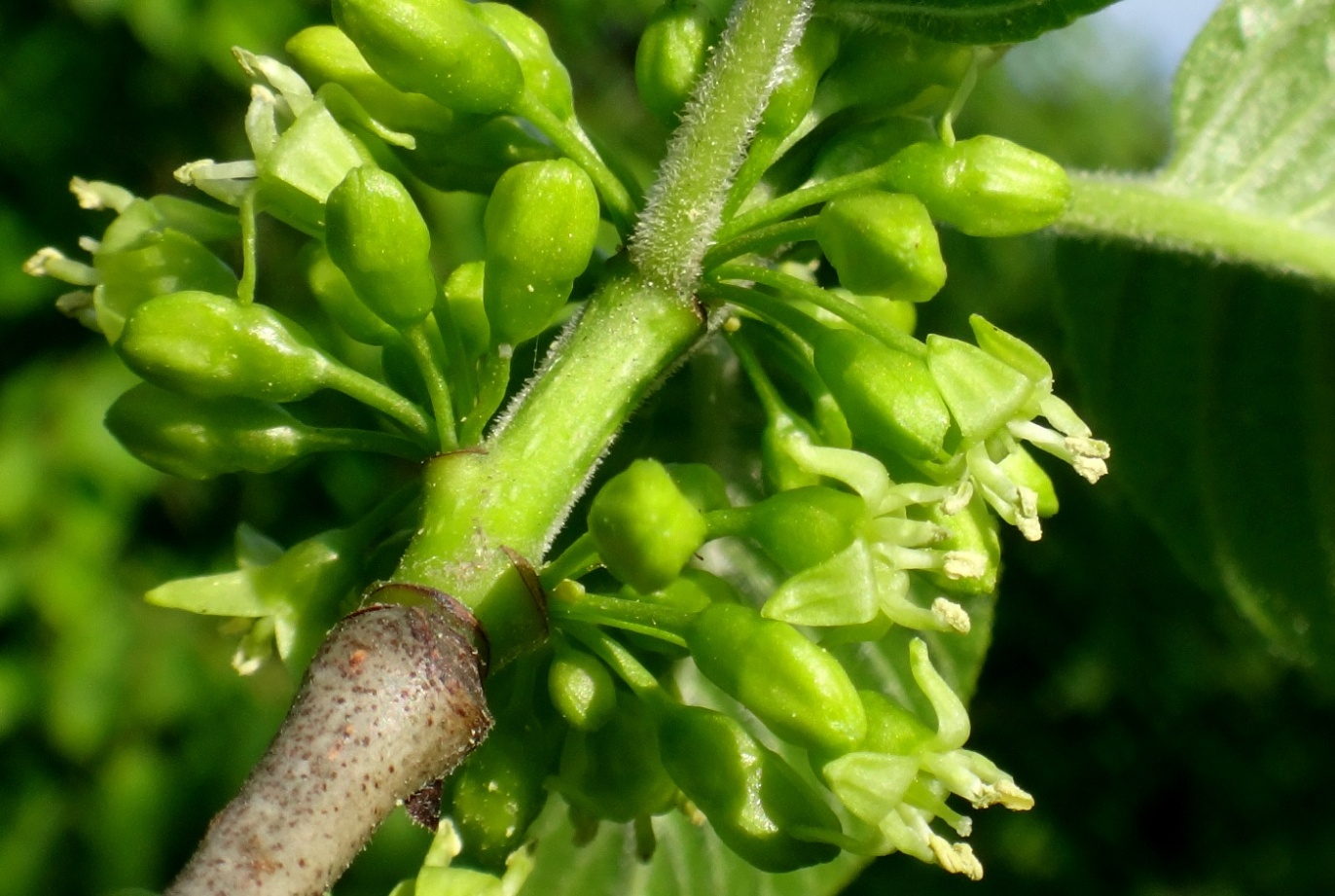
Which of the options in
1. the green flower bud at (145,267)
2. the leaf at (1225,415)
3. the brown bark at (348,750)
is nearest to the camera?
the brown bark at (348,750)

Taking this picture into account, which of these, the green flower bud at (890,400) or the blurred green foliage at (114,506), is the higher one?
the green flower bud at (890,400)

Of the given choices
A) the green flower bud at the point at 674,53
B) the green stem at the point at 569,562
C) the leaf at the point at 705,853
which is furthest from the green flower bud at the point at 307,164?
the leaf at the point at 705,853

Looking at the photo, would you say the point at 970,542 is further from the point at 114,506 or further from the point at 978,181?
the point at 114,506

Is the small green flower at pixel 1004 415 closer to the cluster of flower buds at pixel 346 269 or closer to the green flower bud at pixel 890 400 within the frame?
the green flower bud at pixel 890 400

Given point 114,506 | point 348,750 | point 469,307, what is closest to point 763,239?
point 469,307

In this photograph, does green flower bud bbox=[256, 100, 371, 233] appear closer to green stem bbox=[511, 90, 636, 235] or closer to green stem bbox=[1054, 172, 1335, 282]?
green stem bbox=[511, 90, 636, 235]

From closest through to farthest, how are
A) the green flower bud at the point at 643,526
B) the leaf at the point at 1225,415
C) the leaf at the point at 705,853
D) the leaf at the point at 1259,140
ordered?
the green flower bud at the point at 643,526 < the leaf at the point at 705,853 < the leaf at the point at 1259,140 < the leaf at the point at 1225,415
